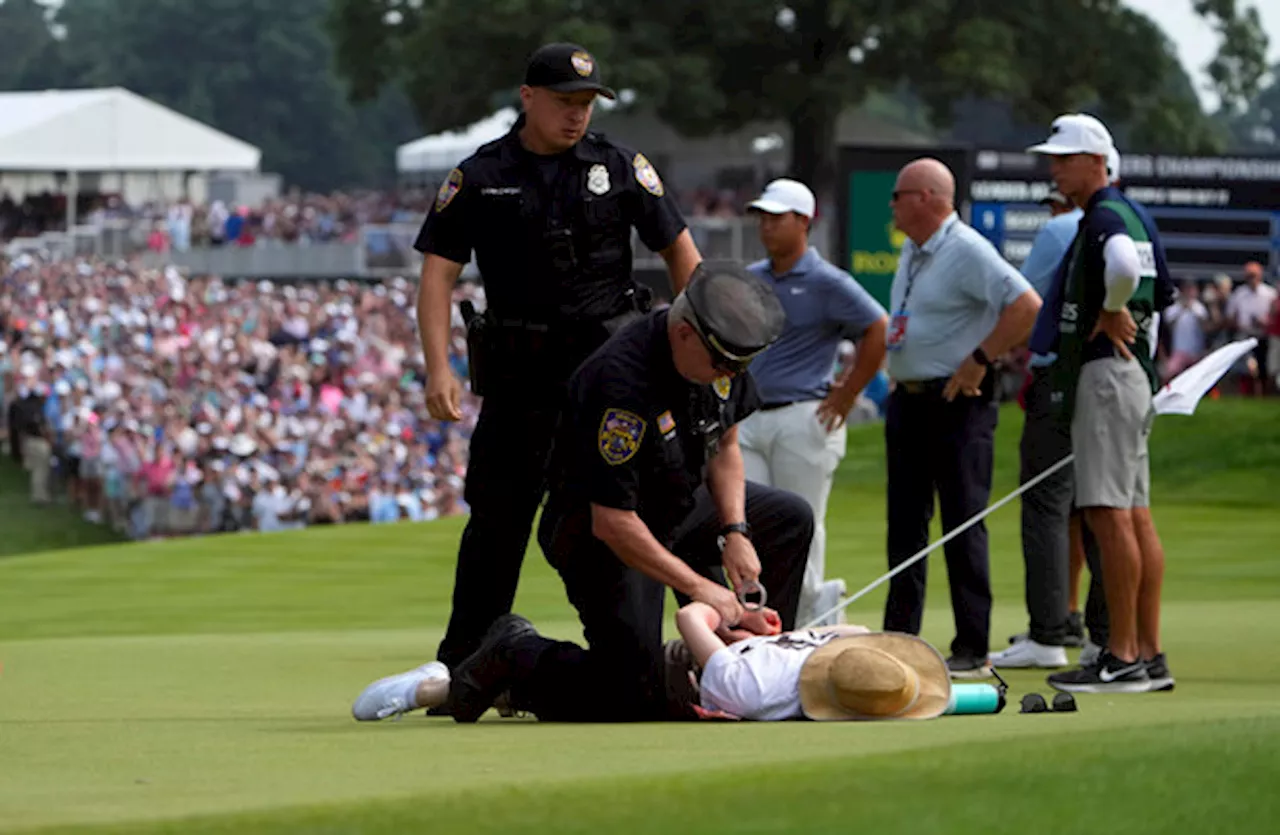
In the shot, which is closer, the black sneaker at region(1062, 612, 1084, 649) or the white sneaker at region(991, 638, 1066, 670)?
the white sneaker at region(991, 638, 1066, 670)

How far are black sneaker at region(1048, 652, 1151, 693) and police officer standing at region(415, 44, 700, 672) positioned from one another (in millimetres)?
1908

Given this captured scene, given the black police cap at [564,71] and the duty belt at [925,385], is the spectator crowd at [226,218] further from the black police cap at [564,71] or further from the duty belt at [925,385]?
the black police cap at [564,71]

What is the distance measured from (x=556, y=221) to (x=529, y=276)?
0.60 feet

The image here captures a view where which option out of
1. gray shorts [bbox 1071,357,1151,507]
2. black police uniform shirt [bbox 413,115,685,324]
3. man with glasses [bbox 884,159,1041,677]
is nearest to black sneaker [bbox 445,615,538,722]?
black police uniform shirt [bbox 413,115,685,324]

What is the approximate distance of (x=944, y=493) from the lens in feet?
31.2

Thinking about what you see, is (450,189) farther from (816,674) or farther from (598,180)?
(816,674)

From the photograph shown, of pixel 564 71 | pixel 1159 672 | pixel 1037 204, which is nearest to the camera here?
pixel 564 71

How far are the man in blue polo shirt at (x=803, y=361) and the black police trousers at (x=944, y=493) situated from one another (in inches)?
11.5

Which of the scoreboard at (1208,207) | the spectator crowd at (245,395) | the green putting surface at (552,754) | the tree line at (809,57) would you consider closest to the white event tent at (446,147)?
the tree line at (809,57)

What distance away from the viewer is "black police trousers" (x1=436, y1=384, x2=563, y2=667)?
295 inches

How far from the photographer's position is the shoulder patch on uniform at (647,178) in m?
7.50

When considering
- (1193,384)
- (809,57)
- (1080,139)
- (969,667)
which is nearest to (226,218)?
(809,57)

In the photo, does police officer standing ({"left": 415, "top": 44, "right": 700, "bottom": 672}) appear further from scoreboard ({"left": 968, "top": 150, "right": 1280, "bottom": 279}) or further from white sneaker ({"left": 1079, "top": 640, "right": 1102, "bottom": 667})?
scoreboard ({"left": 968, "top": 150, "right": 1280, "bottom": 279})

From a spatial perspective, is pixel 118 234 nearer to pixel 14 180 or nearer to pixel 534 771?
pixel 14 180
